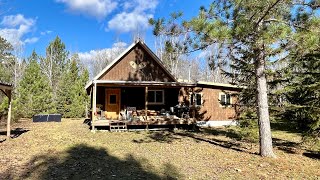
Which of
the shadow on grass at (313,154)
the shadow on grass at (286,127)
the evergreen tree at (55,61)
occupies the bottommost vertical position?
the shadow on grass at (313,154)

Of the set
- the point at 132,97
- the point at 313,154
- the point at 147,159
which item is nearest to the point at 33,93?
the point at 132,97

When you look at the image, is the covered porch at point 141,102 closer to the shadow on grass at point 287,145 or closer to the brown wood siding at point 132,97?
the brown wood siding at point 132,97

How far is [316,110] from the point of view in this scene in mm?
11086

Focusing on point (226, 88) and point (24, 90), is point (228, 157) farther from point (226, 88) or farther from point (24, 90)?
point (24, 90)

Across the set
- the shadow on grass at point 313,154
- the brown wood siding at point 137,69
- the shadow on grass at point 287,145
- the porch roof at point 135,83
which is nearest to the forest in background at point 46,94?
the porch roof at point 135,83

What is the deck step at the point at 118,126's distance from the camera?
17.5m

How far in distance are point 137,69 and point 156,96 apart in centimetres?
240

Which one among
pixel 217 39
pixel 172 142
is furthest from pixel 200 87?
pixel 217 39

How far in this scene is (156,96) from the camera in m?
21.3

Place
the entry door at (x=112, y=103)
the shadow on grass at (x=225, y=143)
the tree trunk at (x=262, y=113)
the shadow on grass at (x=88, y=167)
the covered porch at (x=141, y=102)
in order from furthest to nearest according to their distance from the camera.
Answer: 1. the entry door at (x=112, y=103)
2. the covered porch at (x=141, y=102)
3. the shadow on grass at (x=225, y=143)
4. the tree trunk at (x=262, y=113)
5. the shadow on grass at (x=88, y=167)

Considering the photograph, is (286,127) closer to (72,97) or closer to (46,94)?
(72,97)

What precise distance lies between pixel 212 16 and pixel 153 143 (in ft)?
20.5

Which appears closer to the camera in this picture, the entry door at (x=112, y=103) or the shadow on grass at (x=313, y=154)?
the shadow on grass at (x=313, y=154)

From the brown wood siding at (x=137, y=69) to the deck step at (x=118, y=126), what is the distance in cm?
361
